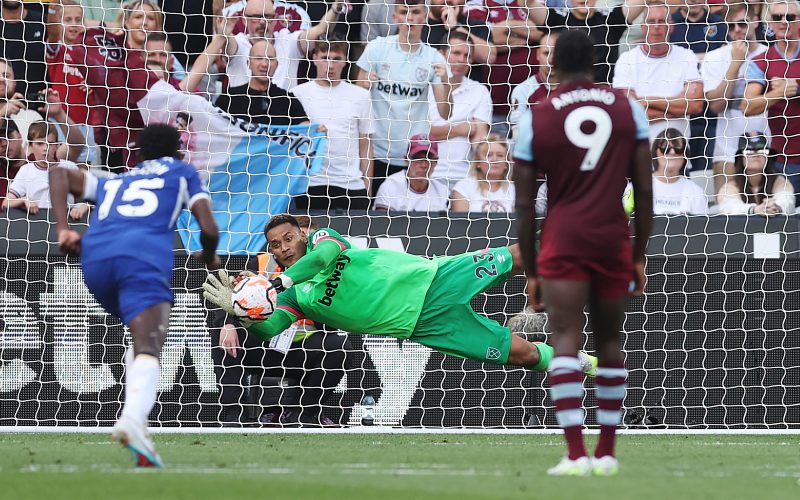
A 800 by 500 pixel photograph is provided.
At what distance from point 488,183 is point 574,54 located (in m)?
5.74

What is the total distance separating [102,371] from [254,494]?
5778 millimetres

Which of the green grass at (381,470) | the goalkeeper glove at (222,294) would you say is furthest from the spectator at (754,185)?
the goalkeeper glove at (222,294)

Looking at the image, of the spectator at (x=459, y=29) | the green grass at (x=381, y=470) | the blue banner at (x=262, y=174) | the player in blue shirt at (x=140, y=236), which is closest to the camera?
the green grass at (x=381, y=470)

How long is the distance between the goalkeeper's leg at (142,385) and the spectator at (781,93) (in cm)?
703

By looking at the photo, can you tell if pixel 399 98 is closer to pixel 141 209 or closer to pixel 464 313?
pixel 464 313

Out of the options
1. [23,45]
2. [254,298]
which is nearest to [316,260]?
[254,298]

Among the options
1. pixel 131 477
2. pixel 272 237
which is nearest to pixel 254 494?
pixel 131 477

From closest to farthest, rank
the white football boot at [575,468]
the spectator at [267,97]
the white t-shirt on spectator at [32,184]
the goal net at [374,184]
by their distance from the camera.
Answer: the white football boot at [575,468], the goal net at [374,184], the white t-shirt on spectator at [32,184], the spectator at [267,97]

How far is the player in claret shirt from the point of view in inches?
209

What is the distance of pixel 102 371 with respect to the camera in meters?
9.88

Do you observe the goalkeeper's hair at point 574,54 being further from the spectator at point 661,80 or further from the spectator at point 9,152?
the spectator at point 9,152

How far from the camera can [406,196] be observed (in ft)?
36.3

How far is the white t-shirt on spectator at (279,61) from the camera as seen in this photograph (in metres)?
Result: 11.2

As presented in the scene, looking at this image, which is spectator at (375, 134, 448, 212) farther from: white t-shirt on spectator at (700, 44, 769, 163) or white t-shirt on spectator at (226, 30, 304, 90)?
white t-shirt on spectator at (700, 44, 769, 163)
